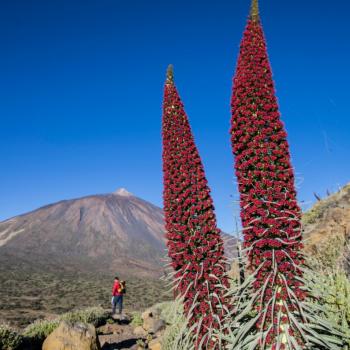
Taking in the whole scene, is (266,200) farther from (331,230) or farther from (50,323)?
(50,323)

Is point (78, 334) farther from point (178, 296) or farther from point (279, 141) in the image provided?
point (279, 141)

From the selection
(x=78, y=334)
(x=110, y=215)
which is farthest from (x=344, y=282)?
(x=110, y=215)

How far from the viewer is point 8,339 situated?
9.98 m

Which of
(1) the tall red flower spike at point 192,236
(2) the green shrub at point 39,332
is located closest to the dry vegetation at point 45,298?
(2) the green shrub at point 39,332

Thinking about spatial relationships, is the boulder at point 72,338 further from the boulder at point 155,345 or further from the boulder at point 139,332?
the boulder at point 139,332

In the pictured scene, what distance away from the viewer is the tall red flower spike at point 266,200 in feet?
10.9

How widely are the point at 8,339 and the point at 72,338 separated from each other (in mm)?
1869

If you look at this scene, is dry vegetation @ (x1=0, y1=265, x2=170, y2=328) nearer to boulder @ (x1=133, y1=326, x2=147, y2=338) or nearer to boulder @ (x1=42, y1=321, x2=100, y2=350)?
boulder @ (x1=133, y1=326, x2=147, y2=338)

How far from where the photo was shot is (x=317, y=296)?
10.9 ft

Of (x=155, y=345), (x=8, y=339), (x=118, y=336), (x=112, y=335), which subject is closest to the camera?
(x=8, y=339)

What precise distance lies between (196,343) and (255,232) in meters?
1.37

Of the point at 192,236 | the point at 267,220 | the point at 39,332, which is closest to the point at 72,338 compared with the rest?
the point at 39,332

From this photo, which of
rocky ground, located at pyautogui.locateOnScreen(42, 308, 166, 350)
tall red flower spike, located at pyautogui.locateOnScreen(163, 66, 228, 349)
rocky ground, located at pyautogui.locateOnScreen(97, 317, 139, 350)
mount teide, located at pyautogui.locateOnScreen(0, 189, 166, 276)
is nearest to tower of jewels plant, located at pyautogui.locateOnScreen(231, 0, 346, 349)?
tall red flower spike, located at pyautogui.locateOnScreen(163, 66, 228, 349)

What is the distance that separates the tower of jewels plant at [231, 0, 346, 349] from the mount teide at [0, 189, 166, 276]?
85.4 metres
